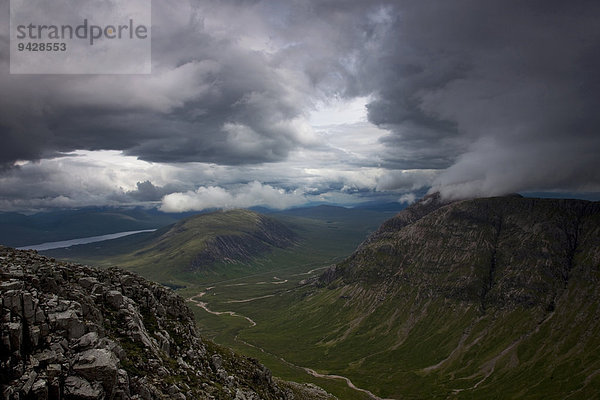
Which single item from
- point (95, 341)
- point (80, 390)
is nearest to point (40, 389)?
point (80, 390)

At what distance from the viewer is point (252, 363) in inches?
3632

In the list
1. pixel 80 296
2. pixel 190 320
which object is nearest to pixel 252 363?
pixel 190 320

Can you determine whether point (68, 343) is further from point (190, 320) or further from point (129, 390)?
point (190, 320)

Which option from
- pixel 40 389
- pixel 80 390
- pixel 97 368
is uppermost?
pixel 40 389

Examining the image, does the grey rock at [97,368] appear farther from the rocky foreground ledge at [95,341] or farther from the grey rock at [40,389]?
the grey rock at [40,389]

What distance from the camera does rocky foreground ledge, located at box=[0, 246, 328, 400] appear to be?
107 ft

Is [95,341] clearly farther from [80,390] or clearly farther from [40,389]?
[40,389]

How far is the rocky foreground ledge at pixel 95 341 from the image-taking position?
3256 centimetres

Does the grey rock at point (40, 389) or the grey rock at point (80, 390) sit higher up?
the grey rock at point (40, 389)

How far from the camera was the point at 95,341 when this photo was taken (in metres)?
38.1

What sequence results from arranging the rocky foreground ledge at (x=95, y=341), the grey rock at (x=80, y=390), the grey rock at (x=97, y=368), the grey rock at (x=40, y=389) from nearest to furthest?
the grey rock at (x=40, y=389) < the grey rock at (x=80, y=390) < the rocky foreground ledge at (x=95, y=341) < the grey rock at (x=97, y=368)

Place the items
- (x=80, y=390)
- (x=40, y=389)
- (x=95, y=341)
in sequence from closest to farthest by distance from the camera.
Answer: (x=40, y=389) < (x=80, y=390) < (x=95, y=341)

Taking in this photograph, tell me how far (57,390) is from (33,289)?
612 inches

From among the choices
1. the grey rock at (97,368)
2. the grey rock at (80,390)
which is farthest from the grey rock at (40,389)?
the grey rock at (97,368)
